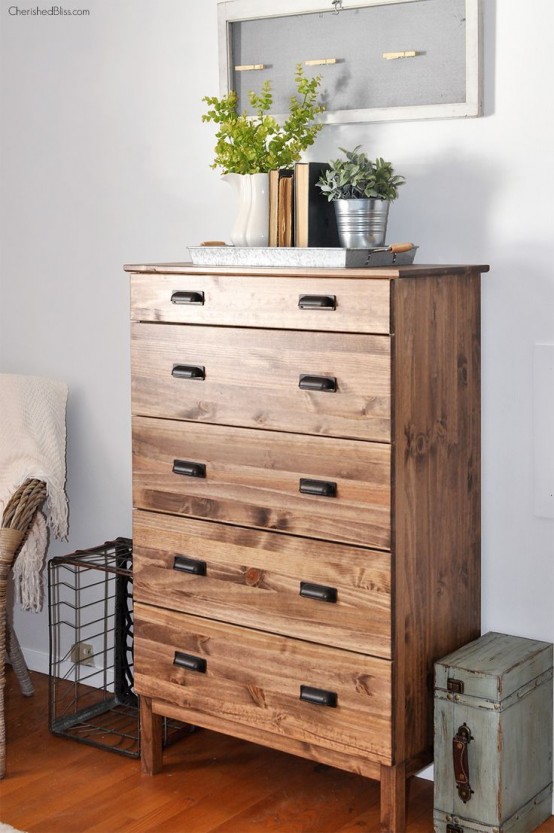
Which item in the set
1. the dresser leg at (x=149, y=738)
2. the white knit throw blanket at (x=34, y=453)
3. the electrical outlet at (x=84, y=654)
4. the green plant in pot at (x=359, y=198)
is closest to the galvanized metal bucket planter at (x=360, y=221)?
the green plant in pot at (x=359, y=198)

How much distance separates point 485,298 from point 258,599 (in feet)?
2.75

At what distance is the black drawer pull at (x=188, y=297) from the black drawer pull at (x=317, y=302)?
0.28 metres

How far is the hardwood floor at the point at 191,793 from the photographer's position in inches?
95.3

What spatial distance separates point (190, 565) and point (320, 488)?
421 millimetres

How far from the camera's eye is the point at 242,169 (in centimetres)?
248

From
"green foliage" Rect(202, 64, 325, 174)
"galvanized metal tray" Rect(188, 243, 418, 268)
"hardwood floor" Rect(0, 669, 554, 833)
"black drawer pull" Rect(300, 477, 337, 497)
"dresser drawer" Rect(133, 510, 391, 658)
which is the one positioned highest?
"green foliage" Rect(202, 64, 325, 174)

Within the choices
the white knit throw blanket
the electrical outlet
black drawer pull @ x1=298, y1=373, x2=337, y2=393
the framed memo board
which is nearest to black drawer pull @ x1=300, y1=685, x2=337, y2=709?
black drawer pull @ x1=298, y1=373, x2=337, y2=393

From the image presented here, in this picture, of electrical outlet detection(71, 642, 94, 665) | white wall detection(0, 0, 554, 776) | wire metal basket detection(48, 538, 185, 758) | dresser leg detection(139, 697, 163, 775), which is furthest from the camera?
electrical outlet detection(71, 642, 94, 665)

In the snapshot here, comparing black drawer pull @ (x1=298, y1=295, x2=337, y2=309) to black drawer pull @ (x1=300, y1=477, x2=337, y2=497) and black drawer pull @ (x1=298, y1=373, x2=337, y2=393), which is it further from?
black drawer pull @ (x1=300, y1=477, x2=337, y2=497)

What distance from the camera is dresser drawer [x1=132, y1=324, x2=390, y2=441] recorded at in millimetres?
2150

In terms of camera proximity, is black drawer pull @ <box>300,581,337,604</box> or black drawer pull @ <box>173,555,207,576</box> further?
black drawer pull @ <box>173,555,207,576</box>

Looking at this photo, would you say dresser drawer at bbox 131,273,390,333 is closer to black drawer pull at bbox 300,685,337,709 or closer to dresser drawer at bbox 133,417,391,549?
dresser drawer at bbox 133,417,391,549

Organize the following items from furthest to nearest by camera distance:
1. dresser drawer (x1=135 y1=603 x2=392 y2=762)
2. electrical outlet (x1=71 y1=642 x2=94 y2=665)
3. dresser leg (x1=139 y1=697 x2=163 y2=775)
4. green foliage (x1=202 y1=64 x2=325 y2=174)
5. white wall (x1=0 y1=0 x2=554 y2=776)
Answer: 1. electrical outlet (x1=71 y1=642 x2=94 y2=665)
2. dresser leg (x1=139 y1=697 x2=163 y2=775)
3. green foliage (x1=202 y1=64 x2=325 y2=174)
4. white wall (x1=0 y1=0 x2=554 y2=776)
5. dresser drawer (x1=135 y1=603 x2=392 y2=762)

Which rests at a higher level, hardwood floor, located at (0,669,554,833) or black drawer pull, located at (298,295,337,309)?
black drawer pull, located at (298,295,337,309)
